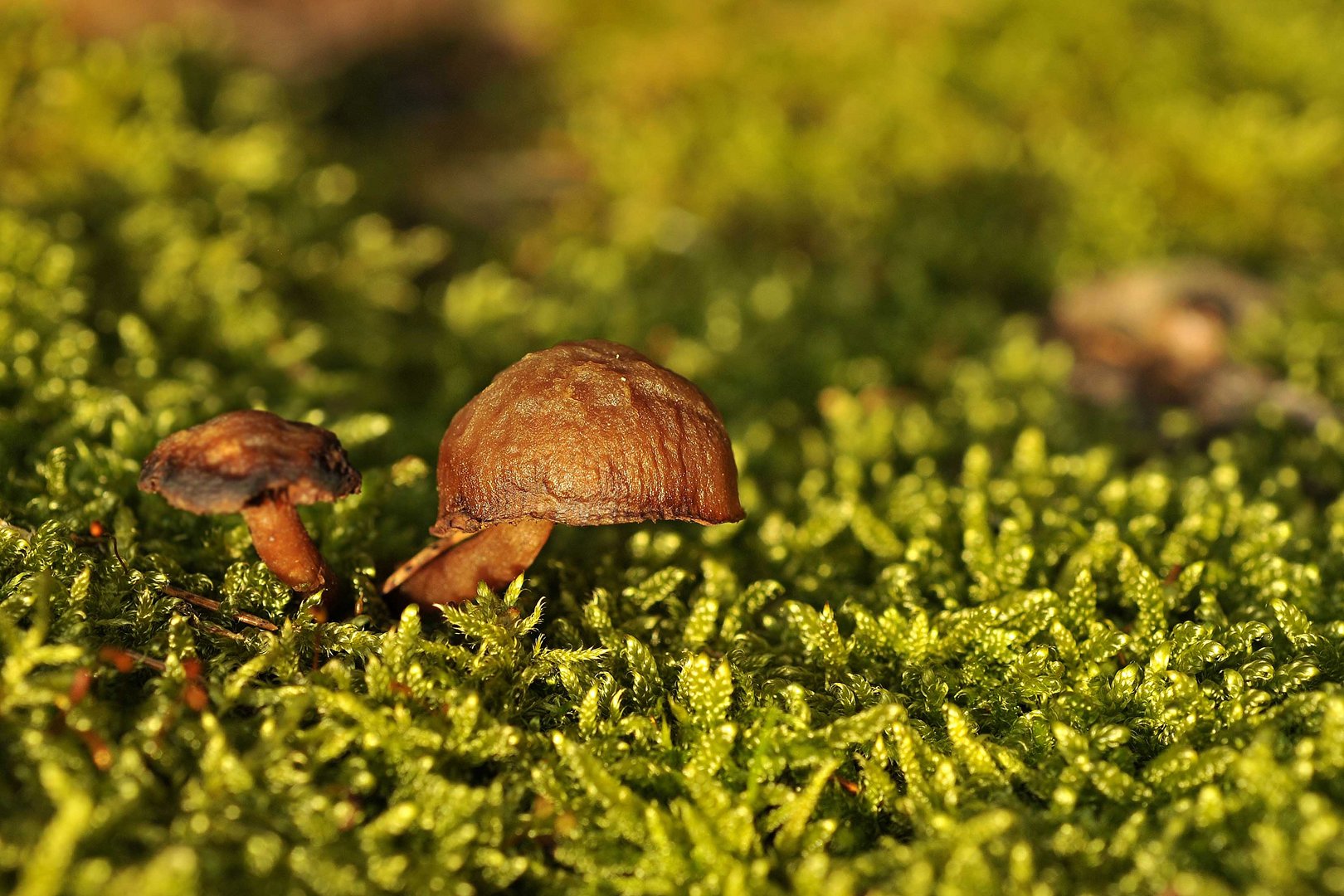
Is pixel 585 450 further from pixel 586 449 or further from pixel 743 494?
pixel 743 494

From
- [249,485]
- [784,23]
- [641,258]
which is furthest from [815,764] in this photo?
[784,23]

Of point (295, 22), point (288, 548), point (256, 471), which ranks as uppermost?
point (295, 22)

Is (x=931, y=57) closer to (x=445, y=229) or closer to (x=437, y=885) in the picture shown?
(x=445, y=229)

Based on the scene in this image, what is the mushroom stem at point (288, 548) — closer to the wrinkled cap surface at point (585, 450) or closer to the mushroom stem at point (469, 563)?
the mushroom stem at point (469, 563)

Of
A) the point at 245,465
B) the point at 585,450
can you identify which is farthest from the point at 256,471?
the point at 585,450

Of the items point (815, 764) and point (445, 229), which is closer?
point (815, 764)

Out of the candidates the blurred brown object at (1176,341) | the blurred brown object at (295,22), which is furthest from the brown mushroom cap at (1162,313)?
the blurred brown object at (295,22)

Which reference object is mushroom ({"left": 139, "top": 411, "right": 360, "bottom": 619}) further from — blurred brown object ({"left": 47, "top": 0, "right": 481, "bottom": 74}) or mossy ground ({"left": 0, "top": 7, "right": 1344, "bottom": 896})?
blurred brown object ({"left": 47, "top": 0, "right": 481, "bottom": 74})
